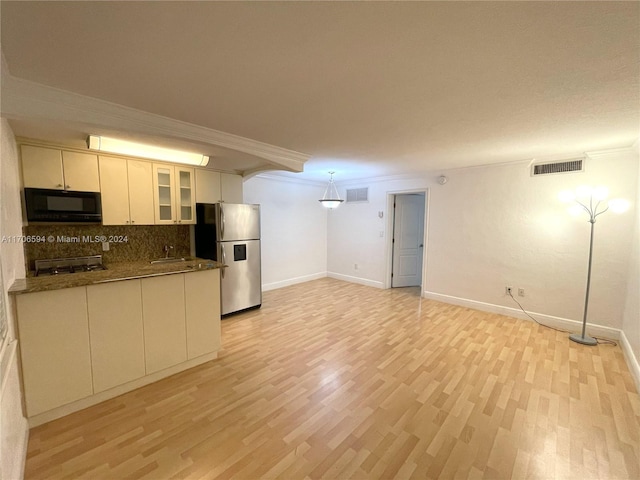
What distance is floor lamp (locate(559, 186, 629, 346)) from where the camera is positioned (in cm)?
323

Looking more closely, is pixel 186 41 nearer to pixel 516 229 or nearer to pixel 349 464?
pixel 349 464

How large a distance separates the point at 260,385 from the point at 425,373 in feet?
5.26

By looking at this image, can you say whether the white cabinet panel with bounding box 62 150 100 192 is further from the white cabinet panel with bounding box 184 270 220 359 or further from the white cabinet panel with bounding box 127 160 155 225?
the white cabinet panel with bounding box 184 270 220 359

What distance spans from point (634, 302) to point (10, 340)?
5485 millimetres

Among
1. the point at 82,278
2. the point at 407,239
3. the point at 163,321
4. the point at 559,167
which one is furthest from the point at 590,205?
the point at 82,278

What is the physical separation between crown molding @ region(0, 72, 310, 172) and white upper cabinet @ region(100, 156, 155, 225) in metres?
1.04

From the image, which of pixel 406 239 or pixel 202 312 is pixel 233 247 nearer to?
pixel 202 312

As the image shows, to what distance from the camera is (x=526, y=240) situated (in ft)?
13.1

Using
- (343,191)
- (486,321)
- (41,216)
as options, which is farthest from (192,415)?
(343,191)

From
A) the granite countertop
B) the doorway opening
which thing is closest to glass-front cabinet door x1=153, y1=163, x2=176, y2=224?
the granite countertop

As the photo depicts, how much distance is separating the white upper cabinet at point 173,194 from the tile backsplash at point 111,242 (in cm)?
30

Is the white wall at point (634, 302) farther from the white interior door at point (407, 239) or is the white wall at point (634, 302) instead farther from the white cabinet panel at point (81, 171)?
the white cabinet panel at point (81, 171)

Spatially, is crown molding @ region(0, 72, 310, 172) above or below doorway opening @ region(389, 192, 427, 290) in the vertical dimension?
above

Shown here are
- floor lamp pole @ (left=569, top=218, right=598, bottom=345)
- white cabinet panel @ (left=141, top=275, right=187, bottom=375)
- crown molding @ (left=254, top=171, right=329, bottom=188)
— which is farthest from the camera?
crown molding @ (left=254, top=171, right=329, bottom=188)
